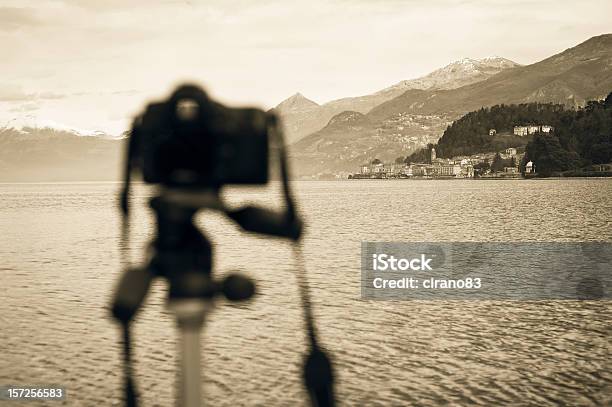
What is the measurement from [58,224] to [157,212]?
3051 inches

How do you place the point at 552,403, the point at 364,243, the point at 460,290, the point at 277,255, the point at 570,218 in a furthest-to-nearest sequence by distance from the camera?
the point at 570,218, the point at 364,243, the point at 277,255, the point at 460,290, the point at 552,403

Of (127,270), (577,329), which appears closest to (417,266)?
(577,329)

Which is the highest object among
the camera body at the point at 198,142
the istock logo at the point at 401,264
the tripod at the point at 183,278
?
the camera body at the point at 198,142

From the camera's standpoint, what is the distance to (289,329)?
64.0ft

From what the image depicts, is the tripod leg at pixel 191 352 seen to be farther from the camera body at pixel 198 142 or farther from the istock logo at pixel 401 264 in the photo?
the istock logo at pixel 401 264

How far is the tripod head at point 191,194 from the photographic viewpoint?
6.85 ft

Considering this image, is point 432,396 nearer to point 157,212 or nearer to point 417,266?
point 157,212
